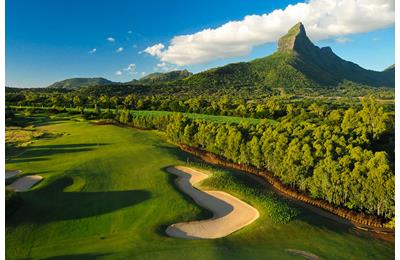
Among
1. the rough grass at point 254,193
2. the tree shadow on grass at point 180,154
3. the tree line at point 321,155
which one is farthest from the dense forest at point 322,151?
the rough grass at point 254,193

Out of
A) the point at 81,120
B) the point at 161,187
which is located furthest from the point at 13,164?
the point at 81,120

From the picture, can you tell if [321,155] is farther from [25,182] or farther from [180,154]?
[25,182]

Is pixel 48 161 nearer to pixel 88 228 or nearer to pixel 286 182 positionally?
pixel 88 228

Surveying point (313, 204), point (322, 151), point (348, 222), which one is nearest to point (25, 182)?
point (313, 204)

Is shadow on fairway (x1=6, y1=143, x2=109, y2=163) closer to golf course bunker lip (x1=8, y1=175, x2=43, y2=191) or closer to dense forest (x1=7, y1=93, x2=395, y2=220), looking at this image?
golf course bunker lip (x1=8, y1=175, x2=43, y2=191)

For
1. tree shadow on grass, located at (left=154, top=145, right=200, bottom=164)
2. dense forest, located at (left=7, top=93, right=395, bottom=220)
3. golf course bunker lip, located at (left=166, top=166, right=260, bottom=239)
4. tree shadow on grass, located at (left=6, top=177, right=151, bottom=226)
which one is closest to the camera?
tree shadow on grass, located at (left=6, top=177, right=151, bottom=226)

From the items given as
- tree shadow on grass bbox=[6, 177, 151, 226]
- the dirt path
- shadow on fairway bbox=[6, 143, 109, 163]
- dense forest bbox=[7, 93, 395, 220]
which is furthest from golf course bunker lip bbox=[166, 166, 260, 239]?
shadow on fairway bbox=[6, 143, 109, 163]

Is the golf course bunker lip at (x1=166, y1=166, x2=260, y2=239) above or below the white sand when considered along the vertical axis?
below
